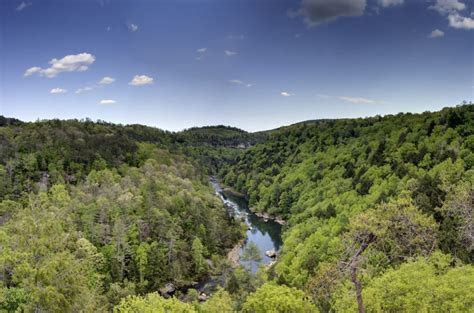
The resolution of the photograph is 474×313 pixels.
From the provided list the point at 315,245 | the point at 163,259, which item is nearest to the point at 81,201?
the point at 163,259

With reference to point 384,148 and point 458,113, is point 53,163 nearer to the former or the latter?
point 384,148

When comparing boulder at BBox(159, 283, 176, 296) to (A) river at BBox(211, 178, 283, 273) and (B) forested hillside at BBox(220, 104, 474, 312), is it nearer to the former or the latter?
(A) river at BBox(211, 178, 283, 273)

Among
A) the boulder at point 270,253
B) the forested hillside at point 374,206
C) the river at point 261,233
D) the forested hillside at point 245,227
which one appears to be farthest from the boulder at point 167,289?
the boulder at point 270,253

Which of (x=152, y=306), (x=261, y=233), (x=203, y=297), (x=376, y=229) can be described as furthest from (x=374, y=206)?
(x=261, y=233)

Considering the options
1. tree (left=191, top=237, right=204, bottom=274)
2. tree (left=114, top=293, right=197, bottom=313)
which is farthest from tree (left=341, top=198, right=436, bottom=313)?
tree (left=191, top=237, right=204, bottom=274)

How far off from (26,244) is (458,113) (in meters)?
82.6

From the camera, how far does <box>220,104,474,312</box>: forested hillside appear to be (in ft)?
48.2

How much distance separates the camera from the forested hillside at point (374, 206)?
14.7 metres

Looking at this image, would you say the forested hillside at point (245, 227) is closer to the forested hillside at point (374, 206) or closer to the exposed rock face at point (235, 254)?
the forested hillside at point (374, 206)

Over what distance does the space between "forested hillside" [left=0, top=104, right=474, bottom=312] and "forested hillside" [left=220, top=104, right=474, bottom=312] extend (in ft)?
0.53

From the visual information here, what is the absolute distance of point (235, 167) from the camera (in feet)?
493

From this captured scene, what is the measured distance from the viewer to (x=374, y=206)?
1259 inches

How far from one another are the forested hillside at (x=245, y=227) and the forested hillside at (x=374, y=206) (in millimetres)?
162

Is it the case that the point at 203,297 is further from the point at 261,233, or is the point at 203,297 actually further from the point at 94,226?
the point at 261,233
